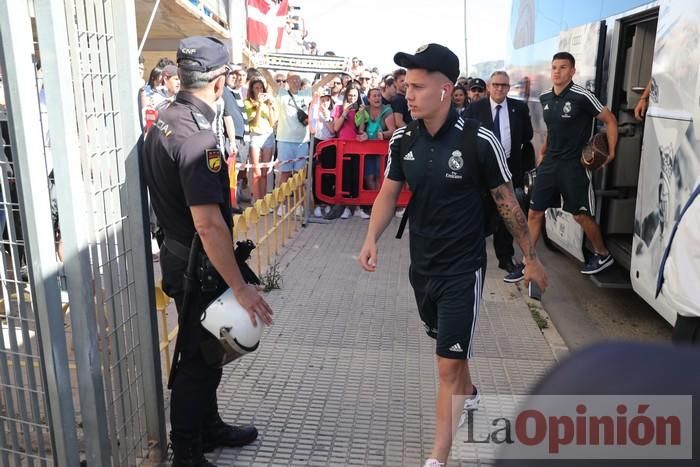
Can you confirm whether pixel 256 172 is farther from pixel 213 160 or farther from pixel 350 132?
pixel 213 160

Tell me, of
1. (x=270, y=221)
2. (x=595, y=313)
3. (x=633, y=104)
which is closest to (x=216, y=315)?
(x=595, y=313)

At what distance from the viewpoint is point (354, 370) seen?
4062 mm

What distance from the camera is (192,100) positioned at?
260 cm

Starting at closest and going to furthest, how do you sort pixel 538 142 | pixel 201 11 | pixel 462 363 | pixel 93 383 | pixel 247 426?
1. pixel 93 383
2. pixel 462 363
3. pixel 247 426
4. pixel 538 142
5. pixel 201 11

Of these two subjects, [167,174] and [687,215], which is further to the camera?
[687,215]

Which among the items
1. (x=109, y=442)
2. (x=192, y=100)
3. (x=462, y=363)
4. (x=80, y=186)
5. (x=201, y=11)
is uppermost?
(x=201, y=11)

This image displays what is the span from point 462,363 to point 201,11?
1221 centimetres

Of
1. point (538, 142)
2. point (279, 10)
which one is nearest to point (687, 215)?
point (538, 142)

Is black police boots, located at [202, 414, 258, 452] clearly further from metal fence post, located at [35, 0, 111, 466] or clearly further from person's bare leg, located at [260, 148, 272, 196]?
person's bare leg, located at [260, 148, 272, 196]

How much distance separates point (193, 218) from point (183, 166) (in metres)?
0.22

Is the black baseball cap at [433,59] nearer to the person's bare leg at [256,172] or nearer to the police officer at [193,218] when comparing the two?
the police officer at [193,218]

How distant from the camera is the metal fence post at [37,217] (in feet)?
6.75

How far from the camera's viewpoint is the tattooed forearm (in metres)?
2.90

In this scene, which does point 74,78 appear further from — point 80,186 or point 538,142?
point 538,142
